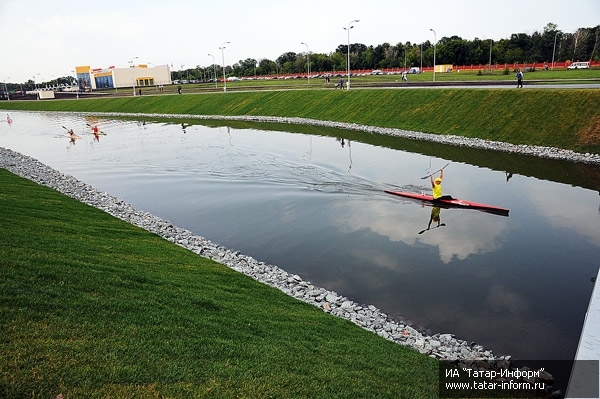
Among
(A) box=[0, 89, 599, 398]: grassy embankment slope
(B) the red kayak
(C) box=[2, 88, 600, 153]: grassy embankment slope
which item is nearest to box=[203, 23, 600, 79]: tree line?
(C) box=[2, 88, 600, 153]: grassy embankment slope

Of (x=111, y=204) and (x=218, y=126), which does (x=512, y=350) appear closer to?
(x=111, y=204)

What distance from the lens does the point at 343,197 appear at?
26.7 metres

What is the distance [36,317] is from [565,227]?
863 inches

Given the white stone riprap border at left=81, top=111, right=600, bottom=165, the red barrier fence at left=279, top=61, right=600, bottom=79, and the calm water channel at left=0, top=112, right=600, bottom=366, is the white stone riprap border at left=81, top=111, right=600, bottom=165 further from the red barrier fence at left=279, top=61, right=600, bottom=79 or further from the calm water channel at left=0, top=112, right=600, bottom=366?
the red barrier fence at left=279, top=61, right=600, bottom=79

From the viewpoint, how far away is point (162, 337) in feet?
29.1

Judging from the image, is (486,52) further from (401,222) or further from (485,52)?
(401,222)

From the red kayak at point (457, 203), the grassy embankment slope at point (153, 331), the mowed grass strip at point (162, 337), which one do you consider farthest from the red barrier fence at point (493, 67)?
the mowed grass strip at point (162, 337)

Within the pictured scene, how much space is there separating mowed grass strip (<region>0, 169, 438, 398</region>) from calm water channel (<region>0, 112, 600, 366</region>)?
377cm

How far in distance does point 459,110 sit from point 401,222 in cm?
2884

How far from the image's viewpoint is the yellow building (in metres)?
168

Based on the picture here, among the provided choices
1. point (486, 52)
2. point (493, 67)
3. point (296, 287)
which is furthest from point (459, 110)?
point (486, 52)

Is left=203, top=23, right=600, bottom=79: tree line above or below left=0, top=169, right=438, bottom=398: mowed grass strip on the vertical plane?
above

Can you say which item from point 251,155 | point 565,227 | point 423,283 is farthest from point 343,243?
point 251,155

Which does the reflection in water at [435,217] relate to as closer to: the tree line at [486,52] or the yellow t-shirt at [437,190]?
the yellow t-shirt at [437,190]
